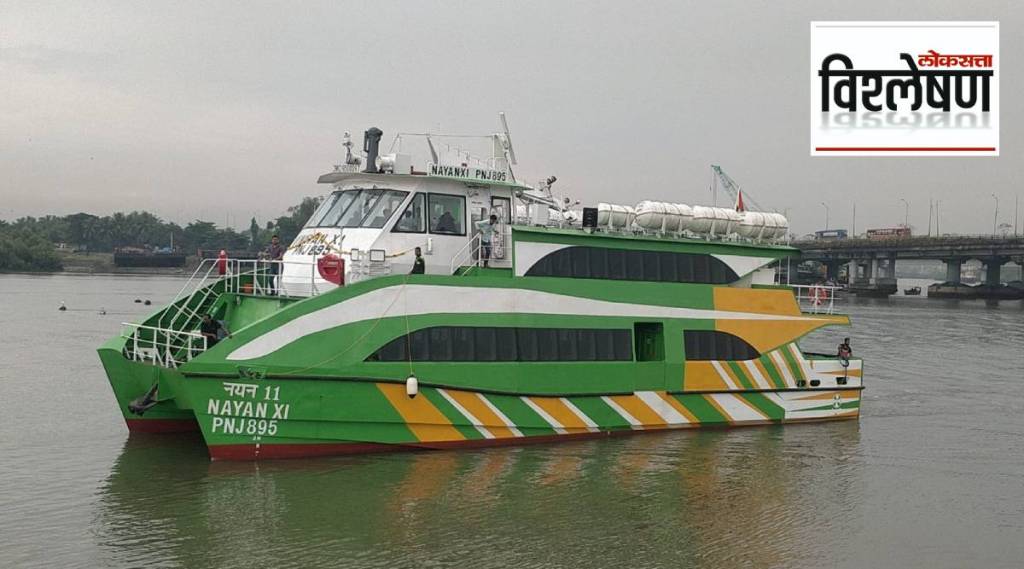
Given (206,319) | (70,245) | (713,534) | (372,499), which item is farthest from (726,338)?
(70,245)

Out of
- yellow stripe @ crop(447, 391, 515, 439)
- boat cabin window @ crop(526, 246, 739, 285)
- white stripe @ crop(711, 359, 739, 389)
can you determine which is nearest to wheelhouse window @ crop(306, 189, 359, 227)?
boat cabin window @ crop(526, 246, 739, 285)

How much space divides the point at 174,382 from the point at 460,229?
5215 mm

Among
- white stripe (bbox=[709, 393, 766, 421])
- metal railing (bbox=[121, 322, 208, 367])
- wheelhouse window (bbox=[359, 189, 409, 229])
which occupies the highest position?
wheelhouse window (bbox=[359, 189, 409, 229])

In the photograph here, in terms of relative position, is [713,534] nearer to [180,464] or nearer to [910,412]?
[180,464]

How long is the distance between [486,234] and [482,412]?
3031mm

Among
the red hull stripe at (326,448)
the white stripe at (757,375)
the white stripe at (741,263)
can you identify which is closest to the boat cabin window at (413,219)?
the red hull stripe at (326,448)

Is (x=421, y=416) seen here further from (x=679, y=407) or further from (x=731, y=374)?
(x=731, y=374)

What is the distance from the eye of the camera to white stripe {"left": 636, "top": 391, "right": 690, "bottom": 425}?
16.0 m

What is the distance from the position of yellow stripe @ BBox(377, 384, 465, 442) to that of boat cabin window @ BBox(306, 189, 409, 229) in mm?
3002

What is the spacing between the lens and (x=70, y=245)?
131 metres

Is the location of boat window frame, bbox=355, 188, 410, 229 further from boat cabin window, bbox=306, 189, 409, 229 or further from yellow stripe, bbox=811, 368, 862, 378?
yellow stripe, bbox=811, 368, 862, 378

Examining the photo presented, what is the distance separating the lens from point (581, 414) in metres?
15.4

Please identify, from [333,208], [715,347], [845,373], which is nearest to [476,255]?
[333,208]

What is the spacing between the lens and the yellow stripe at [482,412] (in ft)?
46.4
